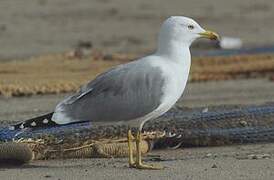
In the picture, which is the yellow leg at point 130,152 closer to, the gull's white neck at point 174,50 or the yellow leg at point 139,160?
the yellow leg at point 139,160

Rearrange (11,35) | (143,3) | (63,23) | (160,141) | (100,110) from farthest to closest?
(143,3) < (63,23) < (11,35) < (160,141) < (100,110)

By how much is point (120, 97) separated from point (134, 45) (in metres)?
8.85

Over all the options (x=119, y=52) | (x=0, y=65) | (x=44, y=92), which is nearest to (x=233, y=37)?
(x=119, y=52)

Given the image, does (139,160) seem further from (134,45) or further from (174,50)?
(134,45)

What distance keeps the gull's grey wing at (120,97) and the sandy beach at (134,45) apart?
31cm

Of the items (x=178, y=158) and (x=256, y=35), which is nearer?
(x=178, y=158)

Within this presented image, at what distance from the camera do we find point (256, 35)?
16062 mm

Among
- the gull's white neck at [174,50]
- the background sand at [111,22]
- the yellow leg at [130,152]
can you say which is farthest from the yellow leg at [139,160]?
→ the background sand at [111,22]

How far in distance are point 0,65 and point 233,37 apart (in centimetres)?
508

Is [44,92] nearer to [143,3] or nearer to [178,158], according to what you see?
[178,158]

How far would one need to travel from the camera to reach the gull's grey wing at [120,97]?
624 cm

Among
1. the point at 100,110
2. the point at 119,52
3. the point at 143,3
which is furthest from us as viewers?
the point at 143,3

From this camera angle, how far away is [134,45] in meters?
15.1

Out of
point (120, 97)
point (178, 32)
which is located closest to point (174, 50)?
point (178, 32)
